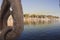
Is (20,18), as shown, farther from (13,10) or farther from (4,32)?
(4,32)

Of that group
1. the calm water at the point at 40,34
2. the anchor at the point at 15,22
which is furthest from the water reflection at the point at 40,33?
the anchor at the point at 15,22

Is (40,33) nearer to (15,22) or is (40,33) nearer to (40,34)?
(40,34)

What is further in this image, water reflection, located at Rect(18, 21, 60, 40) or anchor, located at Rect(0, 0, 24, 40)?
water reflection, located at Rect(18, 21, 60, 40)

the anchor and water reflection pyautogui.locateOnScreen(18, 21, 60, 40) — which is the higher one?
the anchor

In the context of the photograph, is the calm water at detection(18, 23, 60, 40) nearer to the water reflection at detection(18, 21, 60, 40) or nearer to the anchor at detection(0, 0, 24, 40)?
the water reflection at detection(18, 21, 60, 40)

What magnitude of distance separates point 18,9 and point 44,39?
303 inches

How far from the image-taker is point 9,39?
1.58 metres

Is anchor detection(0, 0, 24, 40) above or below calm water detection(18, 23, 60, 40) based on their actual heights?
above

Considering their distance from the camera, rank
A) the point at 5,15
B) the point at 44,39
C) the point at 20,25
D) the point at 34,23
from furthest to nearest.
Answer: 1. the point at 34,23
2. the point at 44,39
3. the point at 5,15
4. the point at 20,25

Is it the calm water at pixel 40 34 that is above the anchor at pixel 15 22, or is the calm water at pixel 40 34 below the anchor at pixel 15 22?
below

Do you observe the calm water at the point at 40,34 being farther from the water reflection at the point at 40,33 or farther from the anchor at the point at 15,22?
the anchor at the point at 15,22

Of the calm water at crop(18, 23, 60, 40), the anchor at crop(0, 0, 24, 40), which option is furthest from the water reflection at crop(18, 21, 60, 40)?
the anchor at crop(0, 0, 24, 40)

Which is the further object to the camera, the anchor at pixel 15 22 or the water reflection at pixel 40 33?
the water reflection at pixel 40 33

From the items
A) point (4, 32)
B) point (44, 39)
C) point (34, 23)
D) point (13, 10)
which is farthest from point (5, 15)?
point (34, 23)
